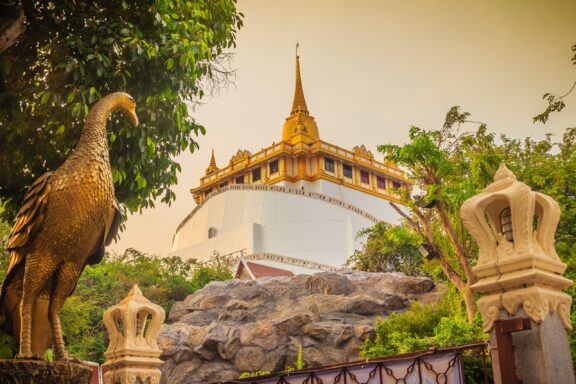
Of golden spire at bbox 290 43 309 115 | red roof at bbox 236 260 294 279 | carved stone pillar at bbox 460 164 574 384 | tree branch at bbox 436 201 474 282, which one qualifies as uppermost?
golden spire at bbox 290 43 309 115

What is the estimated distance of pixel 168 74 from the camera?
718 cm

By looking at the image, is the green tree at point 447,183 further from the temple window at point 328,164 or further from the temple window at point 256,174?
the temple window at point 256,174

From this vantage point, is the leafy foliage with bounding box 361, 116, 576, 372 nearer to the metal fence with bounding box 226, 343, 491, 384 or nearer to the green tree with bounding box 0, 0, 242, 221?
the metal fence with bounding box 226, 343, 491, 384

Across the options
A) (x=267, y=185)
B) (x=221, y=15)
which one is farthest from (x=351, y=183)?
(x=221, y=15)

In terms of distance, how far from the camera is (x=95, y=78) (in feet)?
22.1

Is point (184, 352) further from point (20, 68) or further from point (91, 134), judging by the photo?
point (91, 134)

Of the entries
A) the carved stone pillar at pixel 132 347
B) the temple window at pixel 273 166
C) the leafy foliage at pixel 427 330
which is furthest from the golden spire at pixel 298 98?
the carved stone pillar at pixel 132 347

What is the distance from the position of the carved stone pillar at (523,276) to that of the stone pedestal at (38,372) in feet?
9.11

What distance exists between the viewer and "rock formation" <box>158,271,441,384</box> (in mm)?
17750

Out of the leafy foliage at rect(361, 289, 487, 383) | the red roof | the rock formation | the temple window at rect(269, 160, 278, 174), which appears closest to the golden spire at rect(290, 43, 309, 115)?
the temple window at rect(269, 160, 278, 174)

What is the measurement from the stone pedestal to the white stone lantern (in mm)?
2765

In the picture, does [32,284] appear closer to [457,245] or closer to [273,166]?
[457,245]

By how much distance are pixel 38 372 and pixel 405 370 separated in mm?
3842

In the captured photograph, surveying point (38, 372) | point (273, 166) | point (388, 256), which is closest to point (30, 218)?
point (38, 372)
